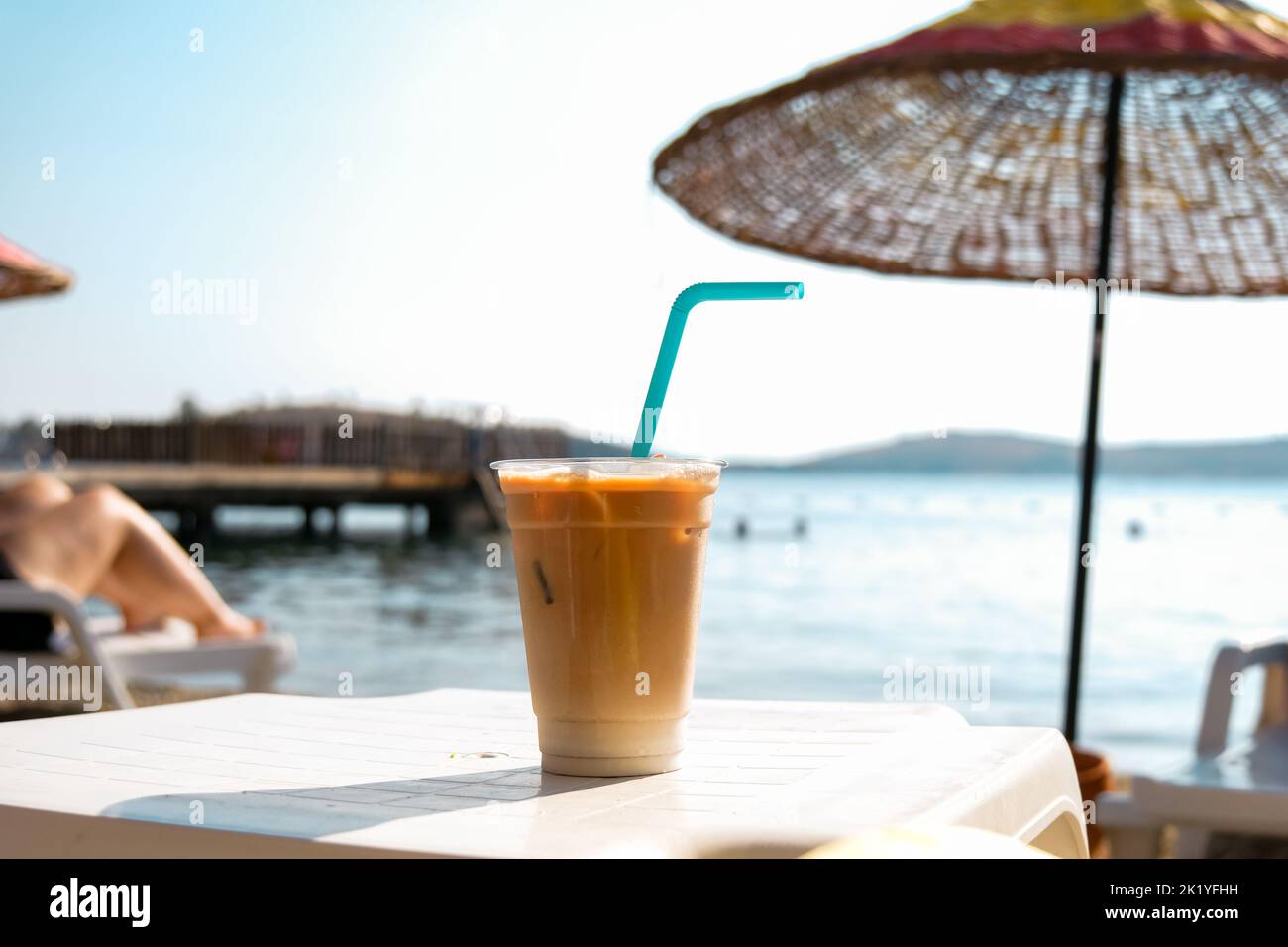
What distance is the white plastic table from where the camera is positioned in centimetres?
68

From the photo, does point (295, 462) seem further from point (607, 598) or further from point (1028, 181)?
point (607, 598)

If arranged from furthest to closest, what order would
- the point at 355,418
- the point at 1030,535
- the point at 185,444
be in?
1. the point at 1030,535
2. the point at 355,418
3. the point at 185,444

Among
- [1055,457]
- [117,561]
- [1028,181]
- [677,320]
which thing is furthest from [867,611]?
[1055,457]

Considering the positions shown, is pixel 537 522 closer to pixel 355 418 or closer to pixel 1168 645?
pixel 1168 645

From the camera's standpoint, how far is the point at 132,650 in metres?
3.40

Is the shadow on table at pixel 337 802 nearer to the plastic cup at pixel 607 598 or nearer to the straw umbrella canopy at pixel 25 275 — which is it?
the plastic cup at pixel 607 598

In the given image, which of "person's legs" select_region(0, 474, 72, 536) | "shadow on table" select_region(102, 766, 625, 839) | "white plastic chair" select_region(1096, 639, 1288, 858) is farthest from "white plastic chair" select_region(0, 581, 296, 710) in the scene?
"shadow on table" select_region(102, 766, 625, 839)

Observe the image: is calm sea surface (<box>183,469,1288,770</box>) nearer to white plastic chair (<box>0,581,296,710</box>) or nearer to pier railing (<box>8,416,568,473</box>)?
white plastic chair (<box>0,581,296,710</box>)

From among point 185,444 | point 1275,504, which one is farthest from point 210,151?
point 1275,504

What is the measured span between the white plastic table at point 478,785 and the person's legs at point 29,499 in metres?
2.76

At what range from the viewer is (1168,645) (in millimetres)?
12125

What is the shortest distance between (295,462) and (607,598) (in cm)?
2327

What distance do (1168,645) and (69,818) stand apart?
41.7 feet

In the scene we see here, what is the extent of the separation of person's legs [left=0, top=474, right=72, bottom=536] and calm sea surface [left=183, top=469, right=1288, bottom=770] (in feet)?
4.39
